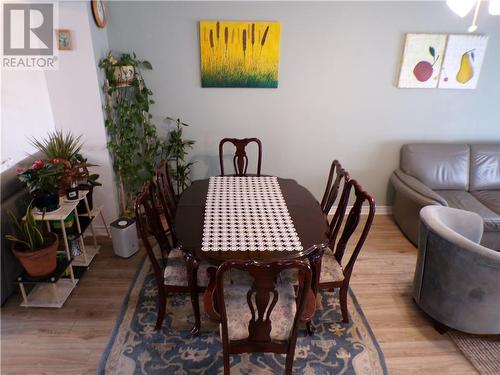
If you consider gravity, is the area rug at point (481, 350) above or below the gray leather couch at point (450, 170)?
below

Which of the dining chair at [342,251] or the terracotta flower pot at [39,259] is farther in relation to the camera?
the terracotta flower pot at [39,259]

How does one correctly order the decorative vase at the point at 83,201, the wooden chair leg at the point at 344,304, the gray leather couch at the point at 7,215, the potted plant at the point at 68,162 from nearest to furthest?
1. the wooden chair leg at the point at 344,304
2. the gray leather couch at the point at 7,215
3. the potted plant at the point at 68,162
4. the decorative vase at the point at 83,201

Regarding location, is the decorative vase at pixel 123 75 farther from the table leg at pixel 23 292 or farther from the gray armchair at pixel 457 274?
the gray armchair at pixel 457 274

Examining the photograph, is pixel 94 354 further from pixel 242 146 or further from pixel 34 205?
pixel 242 146

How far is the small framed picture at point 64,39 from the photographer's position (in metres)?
2.55

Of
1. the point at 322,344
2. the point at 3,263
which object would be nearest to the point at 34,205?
the point at 3,263

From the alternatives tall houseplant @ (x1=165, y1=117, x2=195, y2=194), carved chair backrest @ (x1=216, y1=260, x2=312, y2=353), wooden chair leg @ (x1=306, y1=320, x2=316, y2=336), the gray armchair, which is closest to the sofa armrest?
the gray armchair

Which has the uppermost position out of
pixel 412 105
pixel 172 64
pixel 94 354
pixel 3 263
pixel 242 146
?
pixel 172 64

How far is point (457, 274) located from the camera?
1945 mm

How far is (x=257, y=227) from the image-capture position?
1989 millimetres

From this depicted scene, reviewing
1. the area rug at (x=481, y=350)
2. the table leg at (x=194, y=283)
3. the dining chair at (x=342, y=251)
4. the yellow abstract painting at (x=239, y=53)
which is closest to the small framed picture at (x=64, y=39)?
the yellow abstract painting at (x=239, y=53)

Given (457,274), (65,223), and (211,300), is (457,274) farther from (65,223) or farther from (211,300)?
(65,223)

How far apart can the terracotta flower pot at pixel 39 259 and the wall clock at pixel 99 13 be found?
1756 millimetres

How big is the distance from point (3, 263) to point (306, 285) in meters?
2.14
